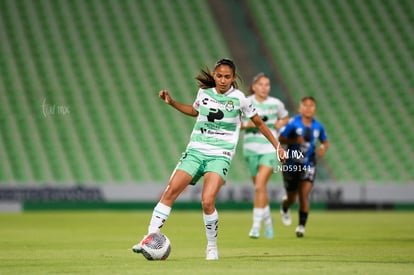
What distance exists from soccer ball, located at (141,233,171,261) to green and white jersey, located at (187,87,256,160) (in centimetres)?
111

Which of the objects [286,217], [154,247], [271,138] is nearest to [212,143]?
[271,138]

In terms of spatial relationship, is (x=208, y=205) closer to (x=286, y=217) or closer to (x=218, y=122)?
(x=218, y=122)

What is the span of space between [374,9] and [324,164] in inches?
292

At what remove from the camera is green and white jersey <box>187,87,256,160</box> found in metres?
9.95

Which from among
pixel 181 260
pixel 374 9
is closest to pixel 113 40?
pixel 374 9

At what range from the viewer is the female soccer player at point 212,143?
9781 millimetres

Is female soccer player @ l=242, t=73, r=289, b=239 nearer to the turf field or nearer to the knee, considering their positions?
the turf field

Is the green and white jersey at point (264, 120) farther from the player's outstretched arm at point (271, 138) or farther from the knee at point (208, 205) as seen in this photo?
the knee at point (208, 205)

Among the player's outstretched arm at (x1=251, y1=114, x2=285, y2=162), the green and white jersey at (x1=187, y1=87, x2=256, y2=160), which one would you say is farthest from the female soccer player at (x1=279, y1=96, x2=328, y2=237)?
the green and white jersey at (x1=187, y1=87, x2=256, y2=160)

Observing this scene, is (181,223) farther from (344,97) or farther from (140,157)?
(344,97)

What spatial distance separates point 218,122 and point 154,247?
1575mm

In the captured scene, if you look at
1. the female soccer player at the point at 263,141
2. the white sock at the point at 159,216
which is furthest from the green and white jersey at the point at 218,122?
the female soccer player at the point at 263,141

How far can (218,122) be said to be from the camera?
32.7 feet

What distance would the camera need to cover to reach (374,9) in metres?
31.6
